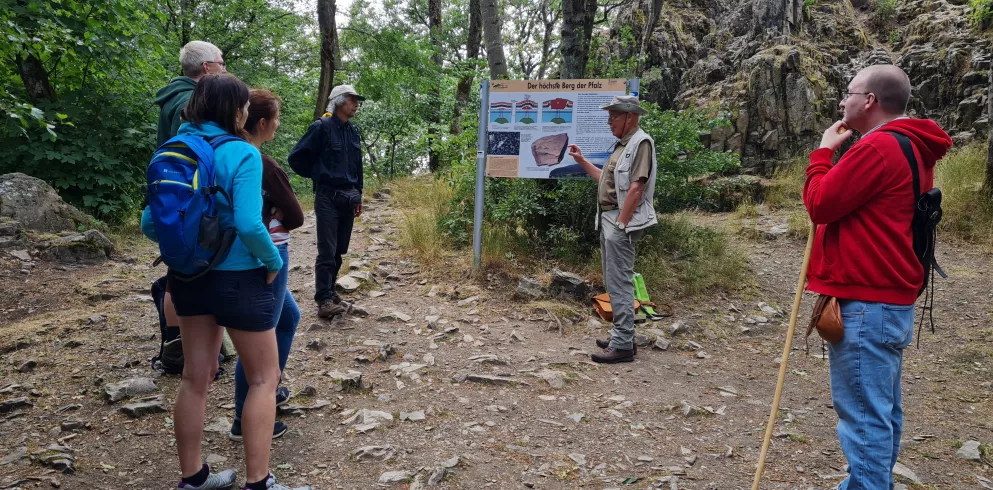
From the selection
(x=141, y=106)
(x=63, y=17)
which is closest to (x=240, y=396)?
(x=63, y=17)

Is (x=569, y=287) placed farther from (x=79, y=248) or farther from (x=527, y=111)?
(x=79, y=248)

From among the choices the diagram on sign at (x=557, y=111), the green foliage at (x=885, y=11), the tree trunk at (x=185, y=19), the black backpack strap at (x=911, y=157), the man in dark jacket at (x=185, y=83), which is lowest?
the black backpack strap at (x=911, y=157)

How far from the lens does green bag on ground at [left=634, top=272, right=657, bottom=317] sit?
5.89 meters

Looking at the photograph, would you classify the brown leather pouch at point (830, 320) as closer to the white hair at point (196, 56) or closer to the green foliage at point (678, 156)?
the white hair at point (196, 56)

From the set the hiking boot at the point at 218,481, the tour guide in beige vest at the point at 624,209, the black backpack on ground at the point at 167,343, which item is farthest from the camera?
the tour guide in beige vest at the point at 624,209

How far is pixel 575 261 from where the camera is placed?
679 centimetres

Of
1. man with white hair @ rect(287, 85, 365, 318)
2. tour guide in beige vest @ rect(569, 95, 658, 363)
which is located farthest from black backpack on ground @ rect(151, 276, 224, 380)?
tour guide in beige vest @ rect(569, 95, 658, 363)

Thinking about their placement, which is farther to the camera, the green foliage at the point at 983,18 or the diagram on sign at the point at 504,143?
the green foliage at the point at 983,18

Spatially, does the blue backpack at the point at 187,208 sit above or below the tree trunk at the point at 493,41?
below

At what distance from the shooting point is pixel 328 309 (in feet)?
17.6

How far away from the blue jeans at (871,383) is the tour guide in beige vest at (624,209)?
7.63 ft

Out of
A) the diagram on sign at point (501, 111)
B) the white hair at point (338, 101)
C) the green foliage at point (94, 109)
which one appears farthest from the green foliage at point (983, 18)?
the green foliage at point (94, 109)

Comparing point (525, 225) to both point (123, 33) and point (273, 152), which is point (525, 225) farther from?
point (273, 152)

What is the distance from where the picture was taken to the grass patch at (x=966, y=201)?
26.4 feet
